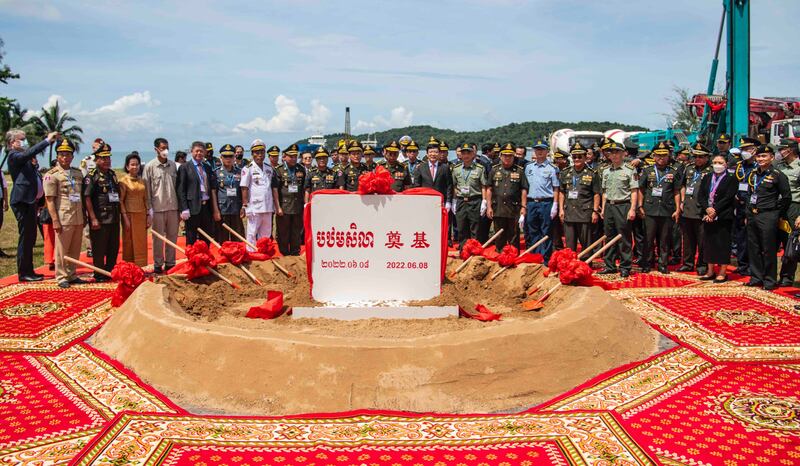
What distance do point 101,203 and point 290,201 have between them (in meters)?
2.33

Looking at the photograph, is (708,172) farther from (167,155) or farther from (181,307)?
(167,155)

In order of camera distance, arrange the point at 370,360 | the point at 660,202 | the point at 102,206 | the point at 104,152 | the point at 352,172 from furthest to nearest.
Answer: the point at 352,172, the point at 660,202, the point at 102,206, the point at 104,152, the point at 370,360

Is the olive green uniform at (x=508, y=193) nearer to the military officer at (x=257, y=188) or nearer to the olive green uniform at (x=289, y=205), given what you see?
the olive green uniform at (x=289, y=205)

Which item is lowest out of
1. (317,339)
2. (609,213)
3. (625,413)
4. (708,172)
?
(625,413)

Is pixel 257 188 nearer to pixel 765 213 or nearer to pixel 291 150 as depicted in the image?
pixel 291 150

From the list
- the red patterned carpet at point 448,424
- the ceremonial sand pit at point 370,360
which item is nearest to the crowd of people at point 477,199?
the red patterned carpet at point 448,424

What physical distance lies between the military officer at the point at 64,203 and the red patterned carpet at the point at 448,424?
241 centimetres

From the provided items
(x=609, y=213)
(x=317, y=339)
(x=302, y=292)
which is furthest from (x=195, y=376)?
(x=609, y=213)

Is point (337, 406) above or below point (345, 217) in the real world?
below

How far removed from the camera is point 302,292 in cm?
541

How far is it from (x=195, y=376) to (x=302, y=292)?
1748mm

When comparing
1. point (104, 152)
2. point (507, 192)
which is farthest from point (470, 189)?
point (104, 152)

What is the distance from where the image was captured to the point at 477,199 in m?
8.32

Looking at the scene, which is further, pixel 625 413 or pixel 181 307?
pixel 181 307
